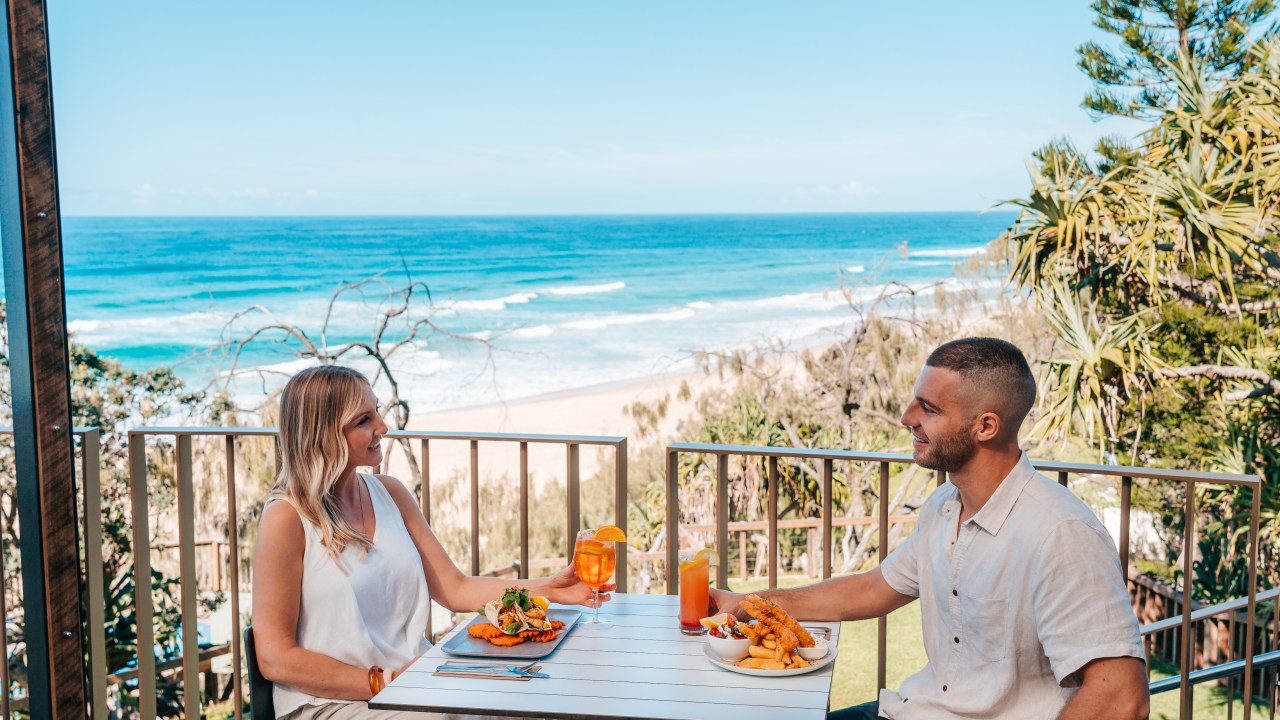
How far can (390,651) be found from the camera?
218 centimetres

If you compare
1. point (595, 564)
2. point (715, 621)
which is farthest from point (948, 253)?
point (715, 621)

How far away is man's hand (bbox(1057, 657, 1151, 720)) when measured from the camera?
158cm

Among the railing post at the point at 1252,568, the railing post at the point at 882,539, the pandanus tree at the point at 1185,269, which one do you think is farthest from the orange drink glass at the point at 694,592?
the pandanus tree at the point at 1185,269

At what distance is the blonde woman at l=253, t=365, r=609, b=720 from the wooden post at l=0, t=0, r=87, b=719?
0.58m

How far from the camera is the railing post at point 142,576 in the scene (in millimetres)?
2939

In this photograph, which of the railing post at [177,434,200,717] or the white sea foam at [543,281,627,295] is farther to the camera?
the white sea foam at [543,281,627,295]

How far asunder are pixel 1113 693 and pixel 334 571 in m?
1.41

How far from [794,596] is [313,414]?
104 centimetres

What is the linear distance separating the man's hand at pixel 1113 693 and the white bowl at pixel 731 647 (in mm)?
502

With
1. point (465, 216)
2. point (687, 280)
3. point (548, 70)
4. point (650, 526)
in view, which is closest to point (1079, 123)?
point (687, 280)

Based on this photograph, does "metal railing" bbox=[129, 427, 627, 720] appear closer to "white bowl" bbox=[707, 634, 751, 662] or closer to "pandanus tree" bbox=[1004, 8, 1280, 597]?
"white bowl" bbox=[707, 634, 751, 662]

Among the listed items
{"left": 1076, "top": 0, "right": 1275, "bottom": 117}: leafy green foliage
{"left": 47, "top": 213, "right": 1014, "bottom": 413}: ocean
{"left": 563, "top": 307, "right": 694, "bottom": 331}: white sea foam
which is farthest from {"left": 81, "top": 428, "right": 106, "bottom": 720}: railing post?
{"left": 563, "top": 307, "right": 694, "bottom": 331}: white sea foam

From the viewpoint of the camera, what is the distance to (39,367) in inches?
91.4

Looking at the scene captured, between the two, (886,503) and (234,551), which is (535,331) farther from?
(886,503)
